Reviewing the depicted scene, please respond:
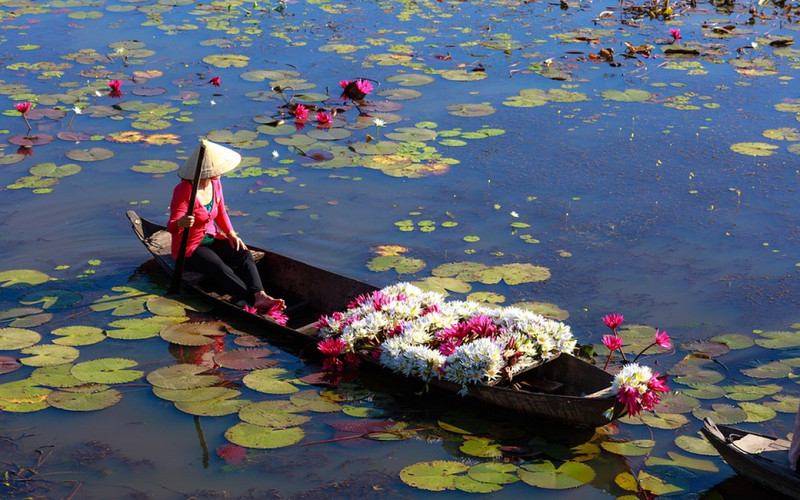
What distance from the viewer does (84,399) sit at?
5.11 meters

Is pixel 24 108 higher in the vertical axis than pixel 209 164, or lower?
lower

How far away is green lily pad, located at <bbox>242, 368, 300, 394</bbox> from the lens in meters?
5.23

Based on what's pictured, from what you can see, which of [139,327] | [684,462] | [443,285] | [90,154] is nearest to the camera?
[684,462]

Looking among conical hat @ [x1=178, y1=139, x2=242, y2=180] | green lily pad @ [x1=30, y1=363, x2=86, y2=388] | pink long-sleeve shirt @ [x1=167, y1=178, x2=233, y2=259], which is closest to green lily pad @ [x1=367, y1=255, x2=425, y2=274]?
pink long-sleeve shirt @ [x1=167, y1=178, x2=233, y2=259]

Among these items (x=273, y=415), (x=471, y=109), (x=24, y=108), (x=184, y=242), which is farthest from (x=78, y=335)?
(x=471, y=109)

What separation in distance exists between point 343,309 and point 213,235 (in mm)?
1277

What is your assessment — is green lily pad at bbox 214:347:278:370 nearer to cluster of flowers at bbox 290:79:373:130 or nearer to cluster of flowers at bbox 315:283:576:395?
cluster of flowers at bbox 315:283:576:395

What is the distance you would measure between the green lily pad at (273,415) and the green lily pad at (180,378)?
1.47ft

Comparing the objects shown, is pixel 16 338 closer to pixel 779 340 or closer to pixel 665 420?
pixel 665 420

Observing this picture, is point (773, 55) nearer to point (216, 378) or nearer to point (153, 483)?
point (216, 378)

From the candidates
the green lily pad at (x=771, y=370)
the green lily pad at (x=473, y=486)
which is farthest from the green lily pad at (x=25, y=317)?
the green lily pad at (x=771, y=370)

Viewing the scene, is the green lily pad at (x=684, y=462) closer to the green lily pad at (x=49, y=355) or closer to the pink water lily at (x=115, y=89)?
the green lily pad at (x=49, y=355)

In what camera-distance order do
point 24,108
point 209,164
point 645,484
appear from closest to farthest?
point 645,484 → point 209,164 → point 24,108

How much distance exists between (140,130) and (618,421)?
670 cm
